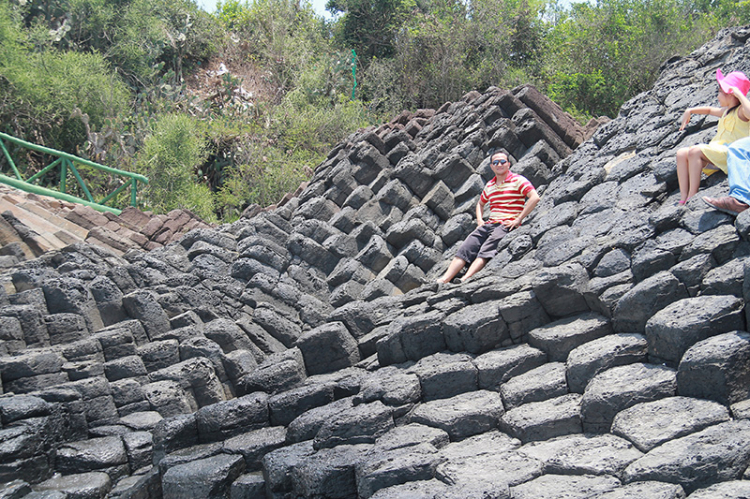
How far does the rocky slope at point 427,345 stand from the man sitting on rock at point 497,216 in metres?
0.24

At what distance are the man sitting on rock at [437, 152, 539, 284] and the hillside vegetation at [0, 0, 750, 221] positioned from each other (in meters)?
11.0

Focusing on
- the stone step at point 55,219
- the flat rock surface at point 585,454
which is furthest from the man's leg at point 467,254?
the stone step at point 55,219

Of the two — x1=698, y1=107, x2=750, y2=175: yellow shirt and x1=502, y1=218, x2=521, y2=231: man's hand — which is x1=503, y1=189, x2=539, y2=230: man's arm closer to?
x1=502, y1=218, x2=521, y2=231: man's hand

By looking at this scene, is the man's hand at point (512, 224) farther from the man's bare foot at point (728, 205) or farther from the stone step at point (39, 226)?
the stone step at point (39, 226)

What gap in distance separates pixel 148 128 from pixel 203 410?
48.1 ft

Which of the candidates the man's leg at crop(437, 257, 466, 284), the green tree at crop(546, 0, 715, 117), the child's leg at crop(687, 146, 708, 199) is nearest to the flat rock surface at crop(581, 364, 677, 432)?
the child's leg at crop(687, 146, 708, 199)

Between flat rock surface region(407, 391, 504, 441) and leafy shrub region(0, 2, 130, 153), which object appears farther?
leafy shrub region(0, 2, 130, 153)

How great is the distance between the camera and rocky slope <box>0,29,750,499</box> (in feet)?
13.3

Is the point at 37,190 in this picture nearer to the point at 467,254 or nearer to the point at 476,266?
the point at 467,254

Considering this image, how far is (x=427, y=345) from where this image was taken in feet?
19.3

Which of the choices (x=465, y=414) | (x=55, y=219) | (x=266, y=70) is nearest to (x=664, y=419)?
(x=465, y=414)

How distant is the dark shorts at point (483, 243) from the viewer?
7285mm

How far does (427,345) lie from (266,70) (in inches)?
812

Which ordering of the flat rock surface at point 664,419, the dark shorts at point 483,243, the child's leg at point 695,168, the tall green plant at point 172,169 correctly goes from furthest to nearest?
1. the tall green plant at point 172,169
2. the dark shorts at point 483,243
3. the child's leg at point 695,168
4. the flat rock surface at point 664,419
